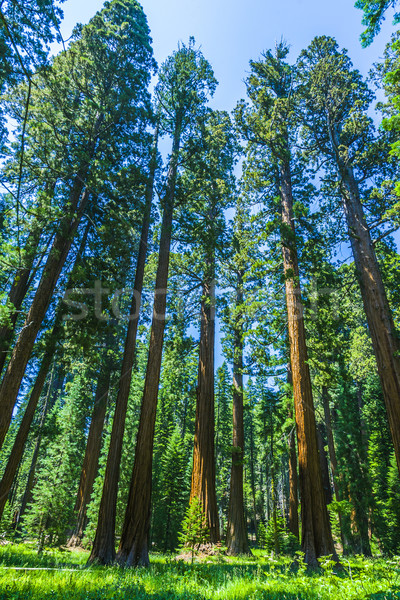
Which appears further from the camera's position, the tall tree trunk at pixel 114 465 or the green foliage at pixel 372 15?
the tall tree trunk at pixel 114 465

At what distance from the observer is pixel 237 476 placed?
1211 centimetres

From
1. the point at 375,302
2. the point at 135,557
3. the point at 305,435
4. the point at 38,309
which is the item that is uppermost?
the point at 375,302

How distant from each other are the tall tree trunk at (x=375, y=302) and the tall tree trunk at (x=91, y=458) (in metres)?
10.5

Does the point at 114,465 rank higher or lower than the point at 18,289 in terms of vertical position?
lower

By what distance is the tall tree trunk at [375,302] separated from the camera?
7566 millimetres

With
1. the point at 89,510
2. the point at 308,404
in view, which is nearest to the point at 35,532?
the point at 89,510

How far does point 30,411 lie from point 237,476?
7.99m

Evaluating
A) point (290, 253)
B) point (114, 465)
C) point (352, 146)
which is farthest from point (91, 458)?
point (352, 146)

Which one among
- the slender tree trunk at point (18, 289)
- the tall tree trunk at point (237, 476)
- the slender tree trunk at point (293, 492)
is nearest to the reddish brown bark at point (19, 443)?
the slender tree trunk at point (18, 289)

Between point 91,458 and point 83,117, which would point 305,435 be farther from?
point 91,458

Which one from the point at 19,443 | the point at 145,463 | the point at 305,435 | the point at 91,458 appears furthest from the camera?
the point at 91,458

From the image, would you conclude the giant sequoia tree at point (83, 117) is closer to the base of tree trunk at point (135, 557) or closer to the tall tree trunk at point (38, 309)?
the tall tree trunk at point (38, 309)

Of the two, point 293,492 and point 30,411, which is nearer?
point 30,411

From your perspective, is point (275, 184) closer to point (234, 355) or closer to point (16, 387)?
point (234, 355)
